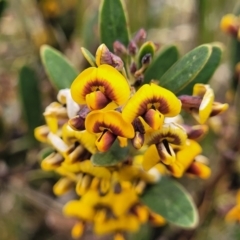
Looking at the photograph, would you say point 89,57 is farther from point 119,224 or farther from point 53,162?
point 119,224

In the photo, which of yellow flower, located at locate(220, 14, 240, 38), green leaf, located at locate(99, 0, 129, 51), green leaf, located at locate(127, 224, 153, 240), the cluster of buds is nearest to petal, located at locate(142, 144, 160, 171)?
the cluster of buds

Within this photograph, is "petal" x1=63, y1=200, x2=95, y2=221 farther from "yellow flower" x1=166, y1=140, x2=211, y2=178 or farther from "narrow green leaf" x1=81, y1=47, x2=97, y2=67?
"narrow green leaf" x1=81, y1=47, x2=97, y2=67

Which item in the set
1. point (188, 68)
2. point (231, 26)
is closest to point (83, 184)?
point (188, 68)

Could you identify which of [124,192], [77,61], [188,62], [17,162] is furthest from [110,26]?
[77,61]

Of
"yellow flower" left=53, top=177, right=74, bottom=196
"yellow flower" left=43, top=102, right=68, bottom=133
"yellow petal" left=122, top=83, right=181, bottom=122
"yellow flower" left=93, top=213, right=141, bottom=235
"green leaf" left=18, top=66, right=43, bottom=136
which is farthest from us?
"green leaf" left=18, top=66, right=43, bottom=136

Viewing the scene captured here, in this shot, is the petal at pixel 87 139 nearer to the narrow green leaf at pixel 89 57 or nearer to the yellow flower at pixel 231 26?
the narrow green leaf at pixel 89 57

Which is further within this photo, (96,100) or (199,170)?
(199,170)
